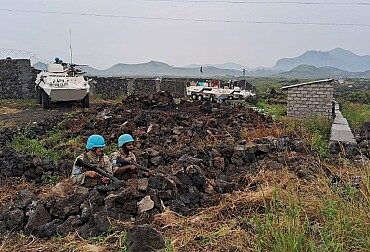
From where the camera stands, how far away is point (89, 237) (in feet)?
12.6

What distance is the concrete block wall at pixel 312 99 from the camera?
12.5 metres

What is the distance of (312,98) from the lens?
12648 mm

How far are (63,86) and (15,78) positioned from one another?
7.14 meters

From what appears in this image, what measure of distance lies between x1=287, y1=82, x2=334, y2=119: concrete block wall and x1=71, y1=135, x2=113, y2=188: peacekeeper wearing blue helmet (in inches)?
339

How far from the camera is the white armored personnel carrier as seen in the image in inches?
618

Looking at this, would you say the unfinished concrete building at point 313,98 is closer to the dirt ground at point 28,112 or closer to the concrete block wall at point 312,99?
the concrete block wall at point 312,99

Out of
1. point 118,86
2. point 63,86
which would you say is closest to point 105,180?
point 63,86

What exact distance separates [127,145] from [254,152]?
7.33 ft

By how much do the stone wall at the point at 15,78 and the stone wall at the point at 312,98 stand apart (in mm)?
14317

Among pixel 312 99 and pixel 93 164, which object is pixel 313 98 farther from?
pixel 93 164

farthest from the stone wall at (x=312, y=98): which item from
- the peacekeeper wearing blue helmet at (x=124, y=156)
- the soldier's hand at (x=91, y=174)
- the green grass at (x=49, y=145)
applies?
the soldier's hand at (x=91, y=174)

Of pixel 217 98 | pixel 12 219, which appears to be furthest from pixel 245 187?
pixel 217 98

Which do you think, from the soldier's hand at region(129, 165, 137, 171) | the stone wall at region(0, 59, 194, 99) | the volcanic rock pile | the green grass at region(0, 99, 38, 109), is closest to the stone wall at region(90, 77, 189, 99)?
the stone wall at region(0, 59, 194, 99)

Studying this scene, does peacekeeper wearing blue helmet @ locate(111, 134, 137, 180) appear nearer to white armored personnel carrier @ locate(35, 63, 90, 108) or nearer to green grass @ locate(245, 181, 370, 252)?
green grass @ locate(245, 181, 370, 252)
